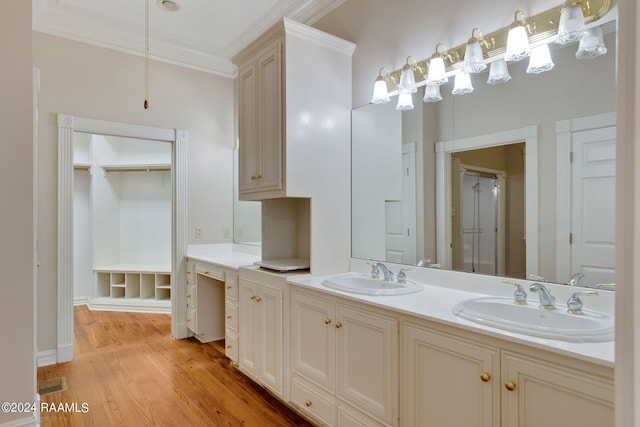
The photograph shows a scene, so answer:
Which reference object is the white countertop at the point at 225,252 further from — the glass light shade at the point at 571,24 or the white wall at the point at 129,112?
the glass light shade at the point at 571,24

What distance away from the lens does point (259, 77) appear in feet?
8.30

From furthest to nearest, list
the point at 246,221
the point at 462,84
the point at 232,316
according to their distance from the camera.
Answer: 1. the point at 246,221
2. the point at 232,316
3. the point at 462,84

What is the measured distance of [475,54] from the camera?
1854mm

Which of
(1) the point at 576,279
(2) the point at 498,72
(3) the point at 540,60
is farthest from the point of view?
(2) the point at 498,72

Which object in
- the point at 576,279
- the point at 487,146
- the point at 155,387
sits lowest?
the point at 155,387

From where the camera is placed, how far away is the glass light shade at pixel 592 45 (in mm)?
1464

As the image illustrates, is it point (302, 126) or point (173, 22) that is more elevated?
point (173, 22)

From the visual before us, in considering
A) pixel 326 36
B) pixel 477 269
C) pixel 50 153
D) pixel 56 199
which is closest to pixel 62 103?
pixel 50 153

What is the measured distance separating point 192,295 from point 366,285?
2031 millimetres

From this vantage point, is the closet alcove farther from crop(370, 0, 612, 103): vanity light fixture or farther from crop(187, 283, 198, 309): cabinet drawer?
crop(370, 0, 612, 103): vanity light fixture

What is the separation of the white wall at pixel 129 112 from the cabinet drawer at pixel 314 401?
209 centimetres

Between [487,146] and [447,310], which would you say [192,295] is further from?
[487,146]

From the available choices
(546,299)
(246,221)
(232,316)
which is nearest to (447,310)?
(546,299)

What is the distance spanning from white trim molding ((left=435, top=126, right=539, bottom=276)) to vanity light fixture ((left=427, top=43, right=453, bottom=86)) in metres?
0.35
